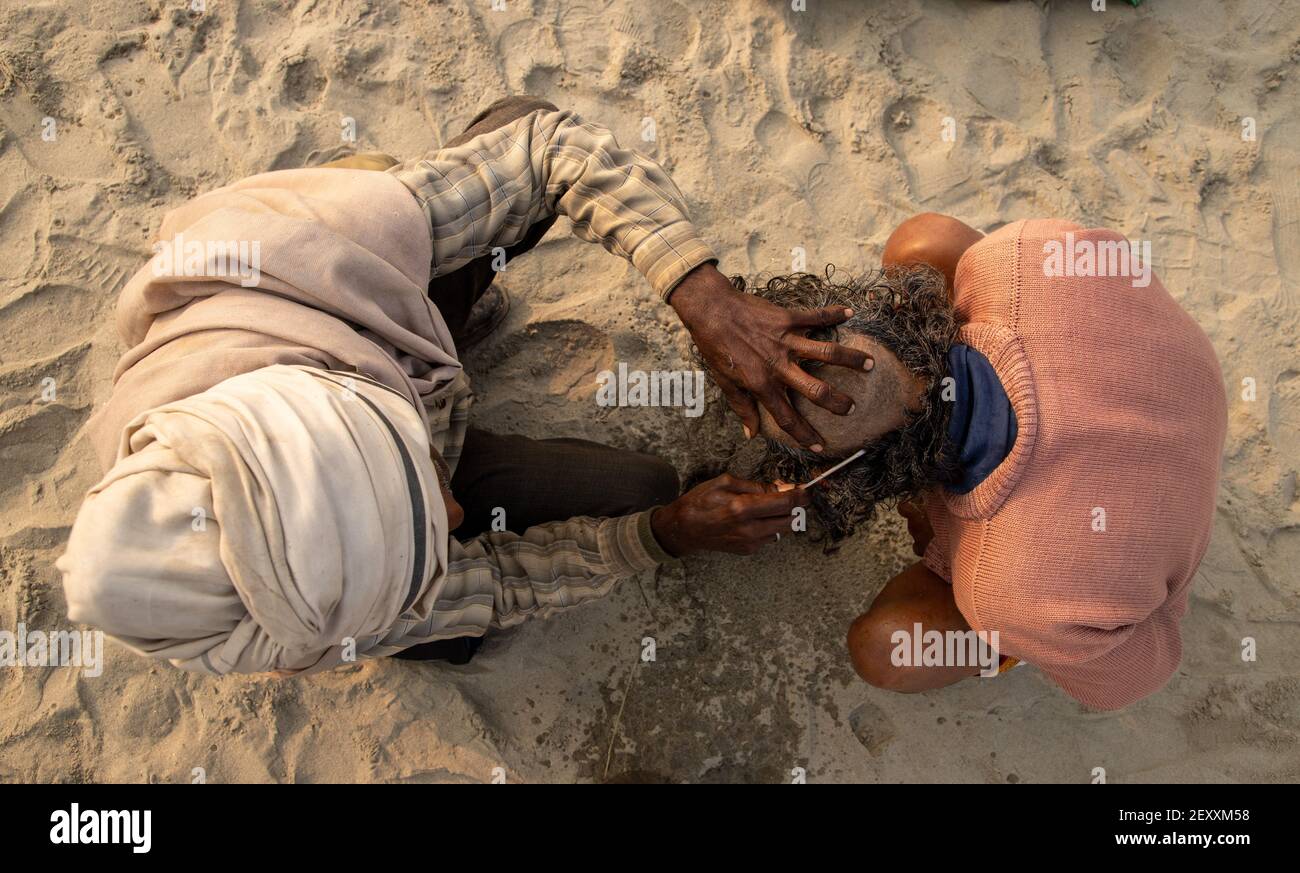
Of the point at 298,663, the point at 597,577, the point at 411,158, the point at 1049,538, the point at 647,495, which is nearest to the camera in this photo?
the point at 298,663

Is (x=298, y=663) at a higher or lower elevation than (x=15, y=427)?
lower

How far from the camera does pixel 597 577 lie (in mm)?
1833

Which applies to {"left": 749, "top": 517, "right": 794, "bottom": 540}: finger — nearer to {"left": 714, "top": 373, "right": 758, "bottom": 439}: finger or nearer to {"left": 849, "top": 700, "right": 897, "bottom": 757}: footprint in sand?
{"left": 714, "top": 373, "right": 758, "bottom": 439}: finger

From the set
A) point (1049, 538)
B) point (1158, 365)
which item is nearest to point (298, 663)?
point (1049, 538)

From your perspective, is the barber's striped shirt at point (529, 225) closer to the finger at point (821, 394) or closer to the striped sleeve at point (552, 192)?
the striped sleeve at point (552, 192)

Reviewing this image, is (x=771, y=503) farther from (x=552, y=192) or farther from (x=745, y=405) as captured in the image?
(x=552, y=192)

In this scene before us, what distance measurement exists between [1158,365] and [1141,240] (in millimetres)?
1262

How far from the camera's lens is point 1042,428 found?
58.9 inches

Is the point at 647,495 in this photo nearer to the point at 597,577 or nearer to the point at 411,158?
the point at 597,577

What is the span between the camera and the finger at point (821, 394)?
4.62 ft

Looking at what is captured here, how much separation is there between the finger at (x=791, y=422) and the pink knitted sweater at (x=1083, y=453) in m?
0.35

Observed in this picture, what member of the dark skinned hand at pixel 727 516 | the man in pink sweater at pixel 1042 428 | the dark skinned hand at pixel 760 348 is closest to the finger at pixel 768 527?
the dark skinned hand at pixel 727 516

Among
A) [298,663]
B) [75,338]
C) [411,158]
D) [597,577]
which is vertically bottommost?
[298,663]

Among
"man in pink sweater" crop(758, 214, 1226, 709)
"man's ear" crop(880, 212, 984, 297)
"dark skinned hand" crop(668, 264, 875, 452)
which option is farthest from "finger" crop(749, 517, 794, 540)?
"man's ear" crop(880, 212, 984, 297)
